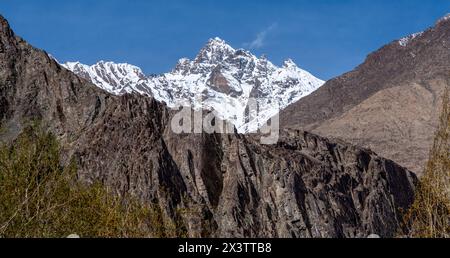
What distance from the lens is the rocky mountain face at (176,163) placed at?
12862 centimetres

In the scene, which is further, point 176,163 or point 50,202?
point 176,163

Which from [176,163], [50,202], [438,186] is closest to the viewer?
[438,186]

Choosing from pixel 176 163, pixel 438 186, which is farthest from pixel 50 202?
pixel 176 163

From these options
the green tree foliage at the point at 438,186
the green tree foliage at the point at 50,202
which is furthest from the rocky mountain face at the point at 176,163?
the green tree foliage at the point at 438,186

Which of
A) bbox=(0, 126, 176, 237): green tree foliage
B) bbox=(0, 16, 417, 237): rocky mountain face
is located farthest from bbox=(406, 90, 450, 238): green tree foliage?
bbox=(0, 16, 417, 237): rocky mountain face

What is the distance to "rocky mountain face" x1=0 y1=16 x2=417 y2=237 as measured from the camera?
12862cm

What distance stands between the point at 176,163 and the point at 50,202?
374 feet

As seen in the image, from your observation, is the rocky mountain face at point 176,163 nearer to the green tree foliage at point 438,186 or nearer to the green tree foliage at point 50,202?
the green tree foliage at point 50,202

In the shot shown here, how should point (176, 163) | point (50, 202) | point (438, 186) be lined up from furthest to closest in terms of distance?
point (176, 163)
point (50, 202)
point (438, 186)

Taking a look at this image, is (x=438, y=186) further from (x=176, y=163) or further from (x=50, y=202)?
(x=176, y=163)

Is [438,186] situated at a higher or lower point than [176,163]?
lower

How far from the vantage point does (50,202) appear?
34812 millimetres
